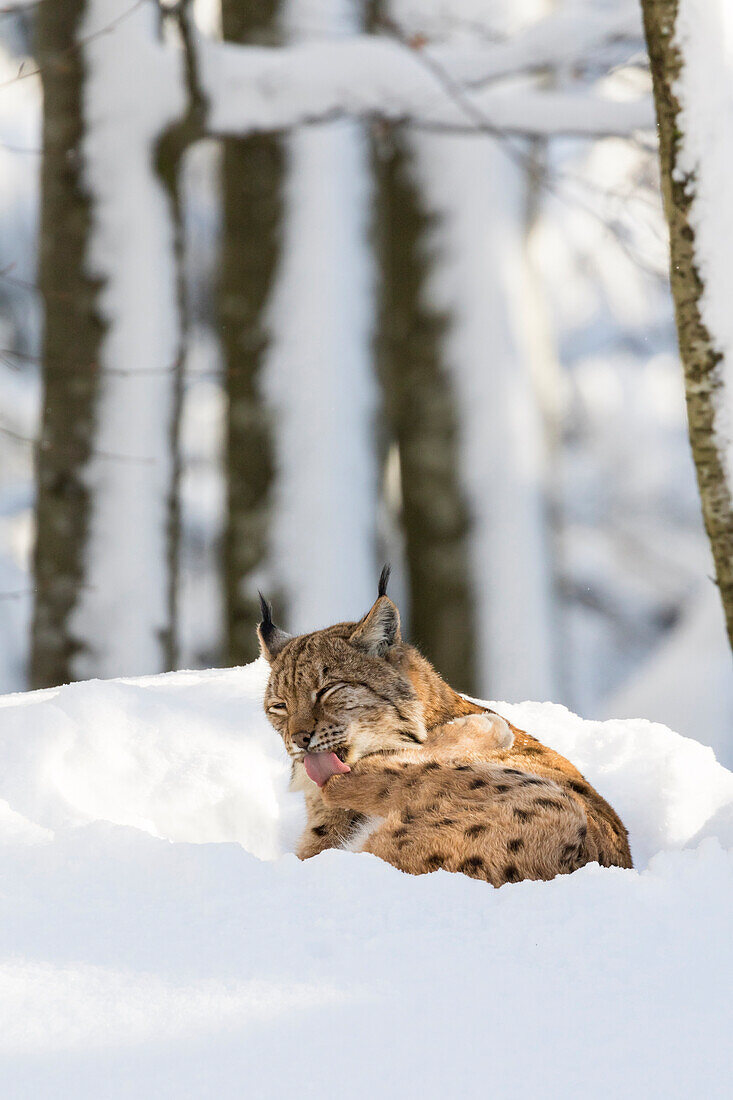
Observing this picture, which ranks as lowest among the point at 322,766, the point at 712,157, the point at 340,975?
the point at 322,766

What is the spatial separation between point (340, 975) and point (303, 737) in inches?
51.7

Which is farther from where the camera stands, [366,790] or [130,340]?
[130,340]

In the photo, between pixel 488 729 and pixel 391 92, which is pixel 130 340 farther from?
pixel 488 729

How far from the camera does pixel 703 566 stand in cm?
650

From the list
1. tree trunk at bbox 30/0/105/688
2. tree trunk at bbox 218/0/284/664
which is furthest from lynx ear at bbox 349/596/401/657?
tree trunk at bbox 30/0/105/688

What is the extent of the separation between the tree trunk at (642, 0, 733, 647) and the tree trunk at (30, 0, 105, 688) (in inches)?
160

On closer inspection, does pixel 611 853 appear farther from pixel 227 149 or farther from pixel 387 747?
pixel 227 149

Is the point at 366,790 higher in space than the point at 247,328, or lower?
lower

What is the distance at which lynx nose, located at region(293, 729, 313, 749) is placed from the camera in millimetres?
2783

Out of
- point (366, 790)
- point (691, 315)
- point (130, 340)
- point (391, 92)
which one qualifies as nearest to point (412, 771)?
point (366, 790)

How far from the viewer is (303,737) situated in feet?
9.13

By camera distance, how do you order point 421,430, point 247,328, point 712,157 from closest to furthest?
point 712,157 < point 421,430 < point 247,328

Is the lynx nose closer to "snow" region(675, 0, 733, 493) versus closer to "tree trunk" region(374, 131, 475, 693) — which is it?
"snow" region(675, 0, 733, 493)

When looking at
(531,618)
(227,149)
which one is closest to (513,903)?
(531,618)
